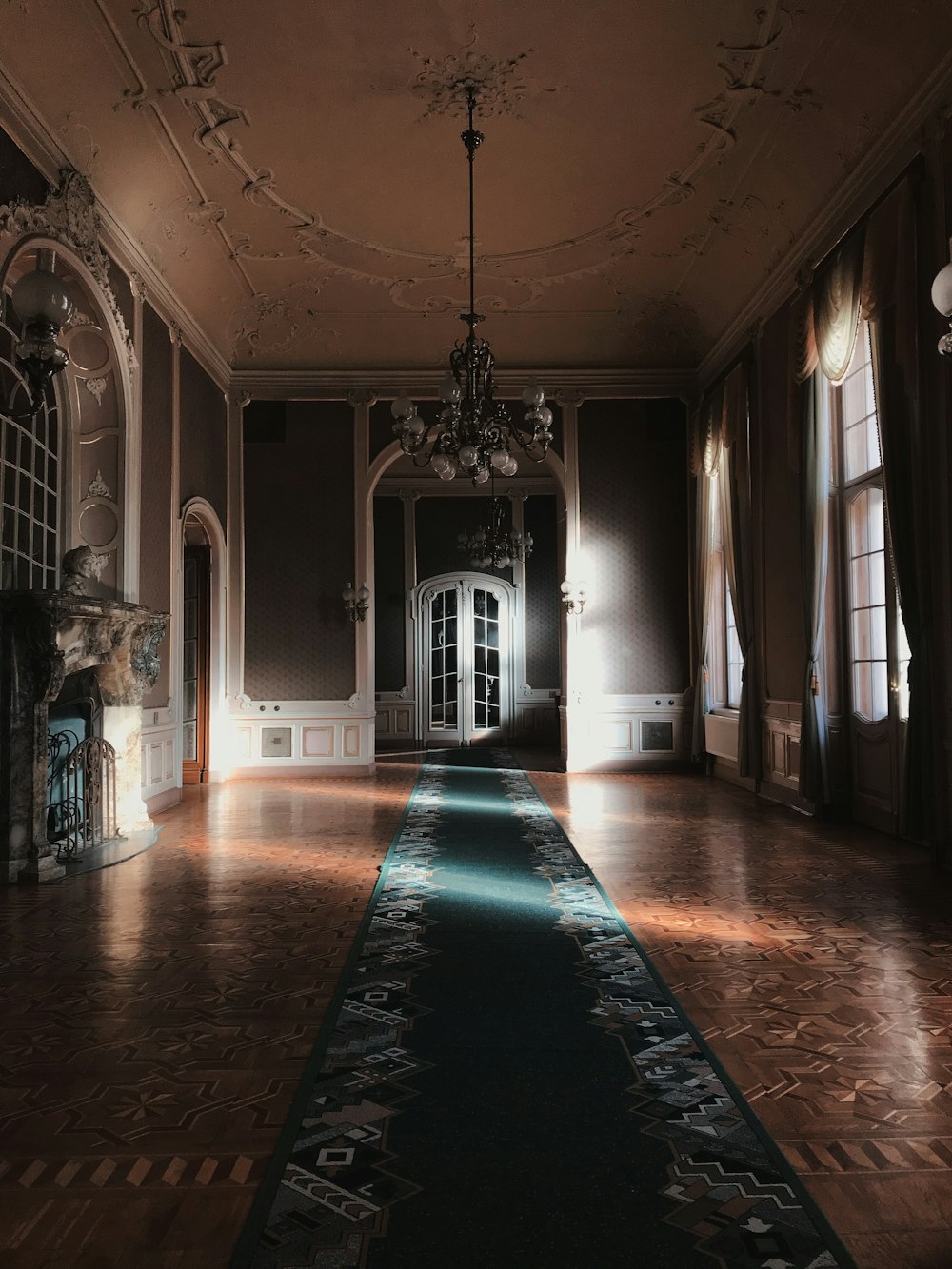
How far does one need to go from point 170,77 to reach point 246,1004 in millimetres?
5646

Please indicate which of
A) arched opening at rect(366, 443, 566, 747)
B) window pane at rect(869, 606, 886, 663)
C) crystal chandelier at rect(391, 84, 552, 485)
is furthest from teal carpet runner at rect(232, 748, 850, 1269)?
arched opening at rect(366, 443, 566, 747)

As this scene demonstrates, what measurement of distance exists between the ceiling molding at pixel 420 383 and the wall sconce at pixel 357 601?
2.23 meters

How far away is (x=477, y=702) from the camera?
51.1 ft

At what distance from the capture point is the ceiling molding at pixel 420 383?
425 inches

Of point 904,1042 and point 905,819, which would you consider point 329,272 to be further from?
point 904,1042

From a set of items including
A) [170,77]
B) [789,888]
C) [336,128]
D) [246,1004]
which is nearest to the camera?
[246,1004]

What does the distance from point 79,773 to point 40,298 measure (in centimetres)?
375

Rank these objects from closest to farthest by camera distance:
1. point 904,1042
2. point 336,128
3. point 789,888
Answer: point 904,1042 < point 789,888 < point 336,128

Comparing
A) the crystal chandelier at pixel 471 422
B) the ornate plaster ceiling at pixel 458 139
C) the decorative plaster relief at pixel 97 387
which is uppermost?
the ornate plaster ceiling at pixel 458 139

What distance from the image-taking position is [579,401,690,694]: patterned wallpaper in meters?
10.9

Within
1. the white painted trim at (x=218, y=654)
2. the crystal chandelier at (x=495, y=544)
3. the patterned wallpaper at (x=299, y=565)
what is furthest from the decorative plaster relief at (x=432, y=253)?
the crystal chandelier at (x=495, y=544)

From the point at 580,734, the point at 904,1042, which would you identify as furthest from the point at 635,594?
the point at 904,1042

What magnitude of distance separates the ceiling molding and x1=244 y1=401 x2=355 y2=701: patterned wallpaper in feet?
0.94

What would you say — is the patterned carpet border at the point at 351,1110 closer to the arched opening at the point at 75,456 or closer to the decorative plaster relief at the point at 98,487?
the arched opening at the point at 75,456
